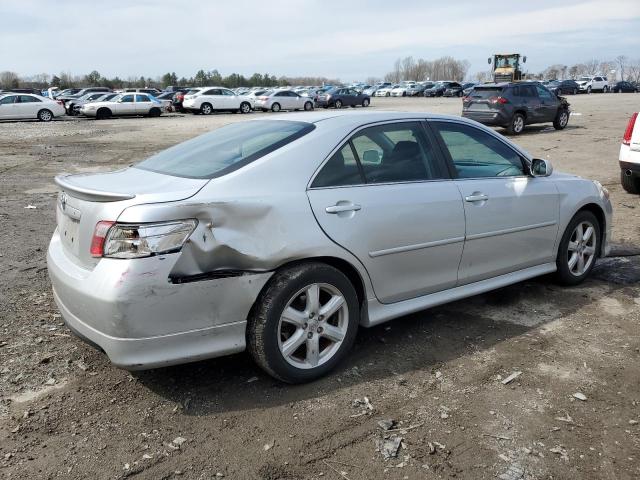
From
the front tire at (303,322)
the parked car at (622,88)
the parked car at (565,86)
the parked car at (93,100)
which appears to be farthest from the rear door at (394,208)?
the parked car at (622,88)

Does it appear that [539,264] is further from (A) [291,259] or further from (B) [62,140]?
(B) [62,140]

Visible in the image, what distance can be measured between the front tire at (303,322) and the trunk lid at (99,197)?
0.77 metres

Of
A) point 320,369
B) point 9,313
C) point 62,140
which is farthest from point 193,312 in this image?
point 62,140

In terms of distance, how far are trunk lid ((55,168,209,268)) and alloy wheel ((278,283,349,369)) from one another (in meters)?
0.90

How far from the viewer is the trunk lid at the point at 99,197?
307 centimetres

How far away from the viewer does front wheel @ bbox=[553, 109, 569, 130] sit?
20.9m

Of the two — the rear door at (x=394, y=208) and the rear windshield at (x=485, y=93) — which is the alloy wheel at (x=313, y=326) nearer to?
the rear door at (x=394, y=208)

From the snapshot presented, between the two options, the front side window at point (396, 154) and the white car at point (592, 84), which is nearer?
the front side window at point (396, 154)

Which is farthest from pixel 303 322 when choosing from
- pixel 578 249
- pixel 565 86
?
pixel 565 86

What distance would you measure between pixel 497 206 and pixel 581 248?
4.53ft

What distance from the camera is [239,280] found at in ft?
10.5

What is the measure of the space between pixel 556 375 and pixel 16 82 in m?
96.3

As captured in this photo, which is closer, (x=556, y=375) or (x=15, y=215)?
(x=556, y=375)

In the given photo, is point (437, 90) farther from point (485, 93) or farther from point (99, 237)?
point (99, 237)
